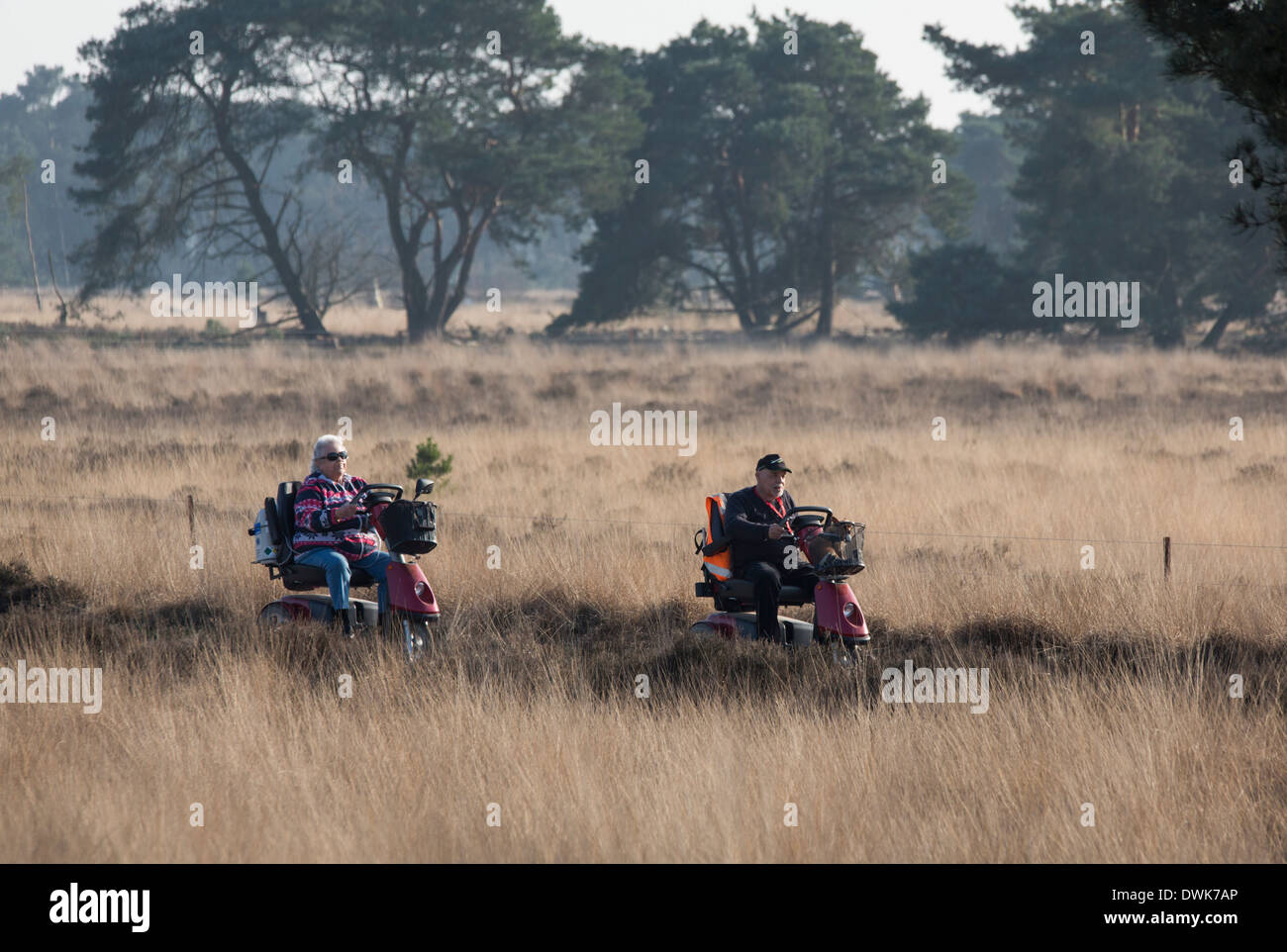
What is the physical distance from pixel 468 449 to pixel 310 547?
962 centimetres

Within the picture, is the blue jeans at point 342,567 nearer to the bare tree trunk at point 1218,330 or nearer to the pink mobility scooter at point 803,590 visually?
the pink mobility scooter at point 803,590

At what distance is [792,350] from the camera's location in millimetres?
35781

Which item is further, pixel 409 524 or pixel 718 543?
A: pixel 409 524

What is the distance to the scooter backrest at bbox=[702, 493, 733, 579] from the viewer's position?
7895 mm

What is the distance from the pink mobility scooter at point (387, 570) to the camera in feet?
26.5

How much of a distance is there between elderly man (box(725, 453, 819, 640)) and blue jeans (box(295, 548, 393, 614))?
2.21 meters

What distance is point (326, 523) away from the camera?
26.8 ft

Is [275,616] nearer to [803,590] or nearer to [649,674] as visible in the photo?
[649,674]

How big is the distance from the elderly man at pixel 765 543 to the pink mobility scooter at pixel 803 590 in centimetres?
5

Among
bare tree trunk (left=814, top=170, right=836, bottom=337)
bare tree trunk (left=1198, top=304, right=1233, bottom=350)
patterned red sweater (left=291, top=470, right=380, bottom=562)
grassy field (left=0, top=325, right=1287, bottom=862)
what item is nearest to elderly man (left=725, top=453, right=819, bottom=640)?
grassy field (left=0, top=325, right=1287, bottom=862)

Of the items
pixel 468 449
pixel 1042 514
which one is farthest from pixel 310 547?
pixel 468 449

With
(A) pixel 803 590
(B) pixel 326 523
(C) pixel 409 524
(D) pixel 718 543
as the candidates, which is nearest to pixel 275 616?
(B) pixel 326 523

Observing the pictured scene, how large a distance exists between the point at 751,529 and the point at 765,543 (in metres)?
0.19

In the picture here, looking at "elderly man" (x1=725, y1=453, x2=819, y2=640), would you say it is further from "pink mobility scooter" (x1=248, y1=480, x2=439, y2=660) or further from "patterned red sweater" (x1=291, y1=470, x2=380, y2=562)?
"patterned red sweater" (x1=291, y1=470, x2=380, y2=562)
